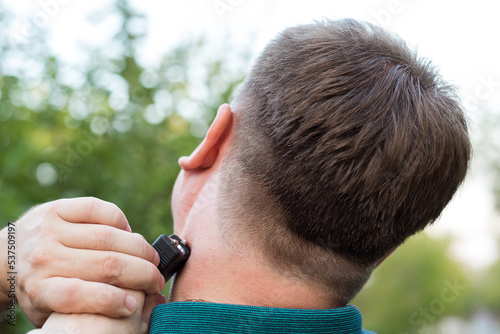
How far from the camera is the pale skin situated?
1457 mm

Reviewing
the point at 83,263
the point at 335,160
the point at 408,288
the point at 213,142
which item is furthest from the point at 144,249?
the point at 408,288

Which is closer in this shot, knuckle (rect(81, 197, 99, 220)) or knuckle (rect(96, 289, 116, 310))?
knuckle (rect(96, 289, 116, 310))

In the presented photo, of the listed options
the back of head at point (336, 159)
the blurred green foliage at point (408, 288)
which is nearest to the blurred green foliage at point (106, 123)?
the back of head at point (336, 159)

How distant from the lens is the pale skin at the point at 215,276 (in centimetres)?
146

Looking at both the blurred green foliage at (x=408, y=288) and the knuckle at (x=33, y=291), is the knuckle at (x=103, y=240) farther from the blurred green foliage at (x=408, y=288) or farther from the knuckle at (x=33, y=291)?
the blurred green foliage at (x=408, y=288)

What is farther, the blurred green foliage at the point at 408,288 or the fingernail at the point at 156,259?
the blurred green foliage at the point at 408,288

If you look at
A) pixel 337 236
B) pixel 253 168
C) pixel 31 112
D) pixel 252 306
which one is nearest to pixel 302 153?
pixel 253 168

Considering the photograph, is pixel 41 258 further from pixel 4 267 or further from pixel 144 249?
pixel 4 267

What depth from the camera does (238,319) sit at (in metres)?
1.34

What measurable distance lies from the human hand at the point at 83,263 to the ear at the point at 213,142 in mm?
304

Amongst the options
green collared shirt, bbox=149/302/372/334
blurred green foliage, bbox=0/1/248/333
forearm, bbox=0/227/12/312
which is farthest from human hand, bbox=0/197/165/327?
blurred green foliage, bbox=0/1/248/333

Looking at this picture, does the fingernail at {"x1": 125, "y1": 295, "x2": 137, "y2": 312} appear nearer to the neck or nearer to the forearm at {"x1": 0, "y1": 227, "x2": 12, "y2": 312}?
the neck

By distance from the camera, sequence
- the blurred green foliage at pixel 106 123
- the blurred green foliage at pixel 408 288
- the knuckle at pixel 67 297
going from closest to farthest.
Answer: the knuckle at pixel 67 297 → the blurred green foliage at pixel 106 123 → the blurred green foliage at pixel 408 288

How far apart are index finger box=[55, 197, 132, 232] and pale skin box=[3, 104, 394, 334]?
11cm
